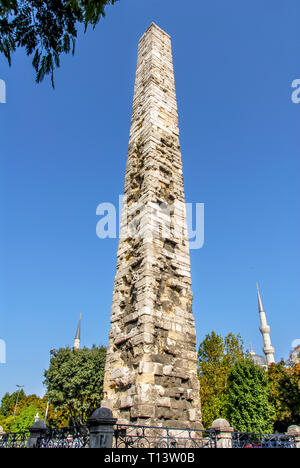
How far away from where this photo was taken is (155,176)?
21.9ft

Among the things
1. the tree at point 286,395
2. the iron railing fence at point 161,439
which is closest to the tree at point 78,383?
the tree at point 286,395

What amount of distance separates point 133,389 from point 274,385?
22.3 metres

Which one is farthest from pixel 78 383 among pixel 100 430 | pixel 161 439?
pixel 100 430

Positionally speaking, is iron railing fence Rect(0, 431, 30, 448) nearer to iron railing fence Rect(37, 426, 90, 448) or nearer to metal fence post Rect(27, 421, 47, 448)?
metal fence post Rect(27, 421, 47, 448)

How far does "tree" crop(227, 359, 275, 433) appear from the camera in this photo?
1797 centimetres

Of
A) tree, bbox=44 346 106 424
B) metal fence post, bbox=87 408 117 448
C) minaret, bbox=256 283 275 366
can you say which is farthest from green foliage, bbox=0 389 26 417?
metal fence post, bbox=87 408 117 448

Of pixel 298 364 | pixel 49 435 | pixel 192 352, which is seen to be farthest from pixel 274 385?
pixel 49 435

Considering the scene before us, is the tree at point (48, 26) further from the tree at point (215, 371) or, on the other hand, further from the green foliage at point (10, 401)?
the green foliage at point (10, 401)

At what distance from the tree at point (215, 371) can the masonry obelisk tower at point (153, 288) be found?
54.9 feet

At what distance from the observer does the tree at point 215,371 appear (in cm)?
1923

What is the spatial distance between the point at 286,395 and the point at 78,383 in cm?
1488

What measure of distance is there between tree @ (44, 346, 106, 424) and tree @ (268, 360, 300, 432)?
12.7 meters

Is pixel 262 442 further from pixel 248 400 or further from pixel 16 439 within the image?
pixel 248 400
